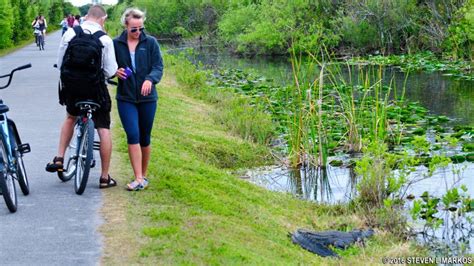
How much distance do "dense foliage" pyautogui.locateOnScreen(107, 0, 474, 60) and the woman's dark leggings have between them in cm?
2953

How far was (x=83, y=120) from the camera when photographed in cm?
896

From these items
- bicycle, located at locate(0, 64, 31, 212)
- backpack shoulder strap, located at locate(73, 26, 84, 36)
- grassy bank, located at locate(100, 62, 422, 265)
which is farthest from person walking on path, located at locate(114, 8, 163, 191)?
bicycle, located at locate(0, 64, 31, 212)

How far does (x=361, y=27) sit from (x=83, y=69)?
→ 35.9 m

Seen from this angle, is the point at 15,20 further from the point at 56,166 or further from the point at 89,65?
the point at 89,65

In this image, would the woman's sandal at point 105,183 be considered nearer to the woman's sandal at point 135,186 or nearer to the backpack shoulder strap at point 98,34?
the woman's sandal at point 135,186

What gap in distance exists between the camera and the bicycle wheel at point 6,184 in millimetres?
7867

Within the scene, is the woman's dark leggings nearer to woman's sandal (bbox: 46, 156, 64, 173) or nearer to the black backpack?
the black backpack

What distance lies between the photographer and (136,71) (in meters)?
8.77

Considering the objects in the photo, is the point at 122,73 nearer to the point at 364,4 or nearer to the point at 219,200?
the point at 219,200

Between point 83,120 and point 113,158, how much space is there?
7.92 feet

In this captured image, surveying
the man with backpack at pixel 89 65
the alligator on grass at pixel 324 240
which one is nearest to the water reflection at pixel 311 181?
the alligator on grass at pixel 324 240

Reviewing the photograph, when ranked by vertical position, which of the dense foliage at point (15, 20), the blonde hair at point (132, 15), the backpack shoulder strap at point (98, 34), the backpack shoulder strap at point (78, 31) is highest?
the blonde hair at point (132, 15)

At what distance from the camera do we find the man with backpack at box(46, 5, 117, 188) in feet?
27.9

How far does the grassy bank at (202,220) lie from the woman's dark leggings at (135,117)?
0.67 m
